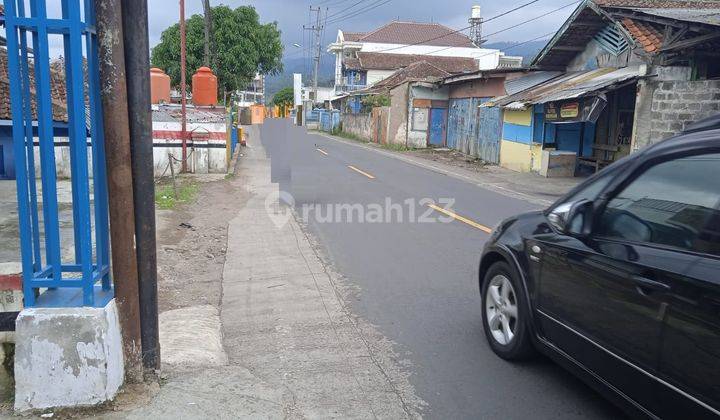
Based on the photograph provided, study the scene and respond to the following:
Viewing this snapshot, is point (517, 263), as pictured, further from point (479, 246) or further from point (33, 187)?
point (479, 246)

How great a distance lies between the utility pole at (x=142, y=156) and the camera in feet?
11.2

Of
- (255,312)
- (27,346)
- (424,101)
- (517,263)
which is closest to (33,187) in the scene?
(27,346)

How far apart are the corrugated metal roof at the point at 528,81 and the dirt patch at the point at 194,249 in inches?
538

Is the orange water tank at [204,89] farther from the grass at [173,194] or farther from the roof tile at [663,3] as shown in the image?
the roof tile at [663,3]

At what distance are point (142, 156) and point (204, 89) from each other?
15.4 meters

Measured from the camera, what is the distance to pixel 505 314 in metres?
4.53

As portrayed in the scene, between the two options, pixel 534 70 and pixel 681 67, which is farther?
pixel 534 70

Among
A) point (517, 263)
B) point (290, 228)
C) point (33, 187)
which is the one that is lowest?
point (290, 228)

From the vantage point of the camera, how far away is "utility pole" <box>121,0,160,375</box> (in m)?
3.42

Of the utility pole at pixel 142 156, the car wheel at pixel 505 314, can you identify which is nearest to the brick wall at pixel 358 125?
the car wheel at pixel 505 314

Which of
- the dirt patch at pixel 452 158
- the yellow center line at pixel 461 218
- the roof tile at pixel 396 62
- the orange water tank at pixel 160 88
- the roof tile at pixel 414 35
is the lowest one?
the dirt patch at pixel 452 158

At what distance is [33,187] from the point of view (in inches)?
134

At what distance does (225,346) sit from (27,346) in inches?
66.7

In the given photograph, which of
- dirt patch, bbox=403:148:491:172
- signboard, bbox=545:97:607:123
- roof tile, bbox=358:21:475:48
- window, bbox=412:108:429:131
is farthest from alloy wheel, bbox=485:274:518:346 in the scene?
roof tile, bbox=358:21:475:48
